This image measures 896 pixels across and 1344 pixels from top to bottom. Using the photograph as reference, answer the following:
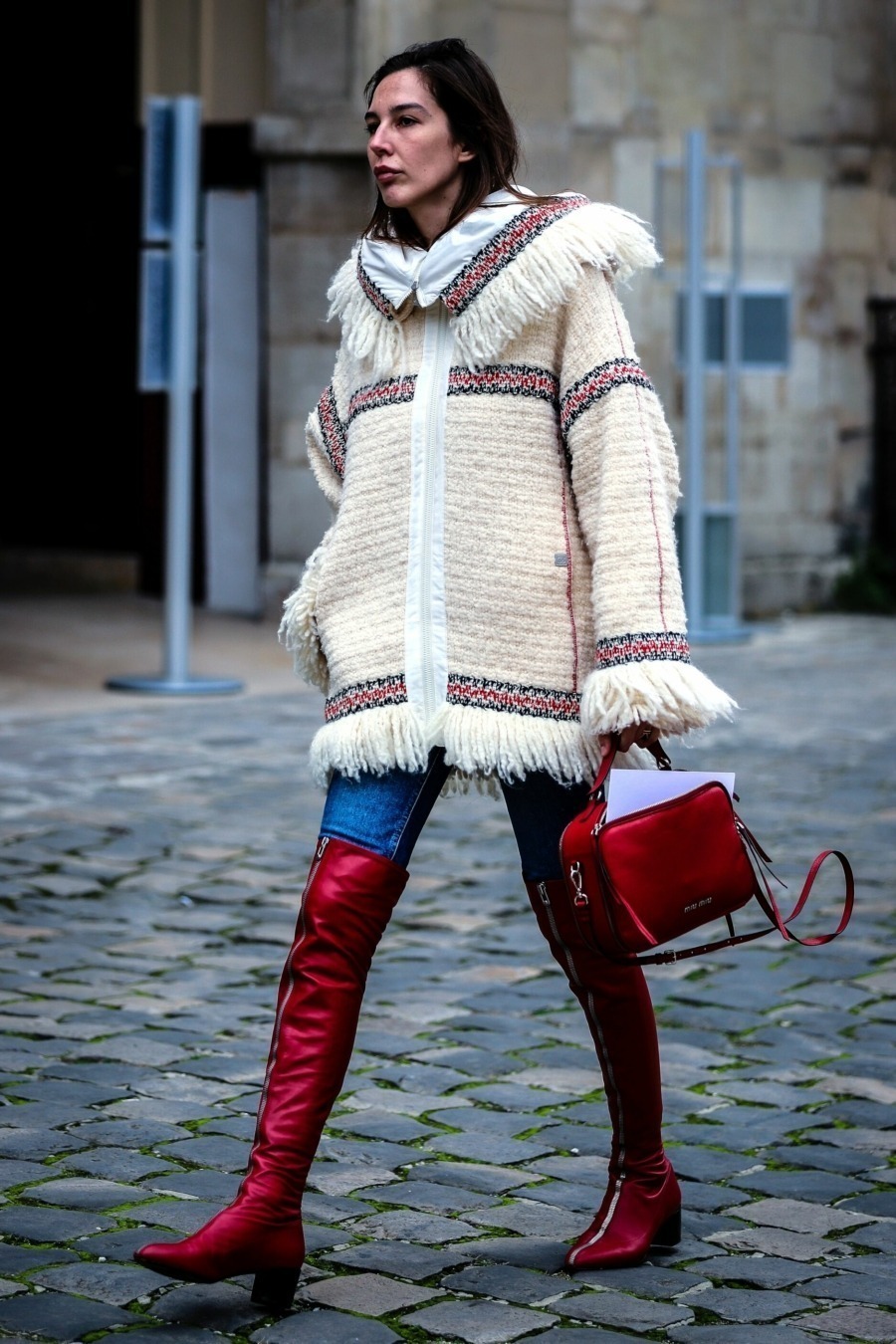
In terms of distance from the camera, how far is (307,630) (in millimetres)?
3516

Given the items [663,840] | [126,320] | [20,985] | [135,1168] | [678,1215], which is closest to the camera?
[663,840]

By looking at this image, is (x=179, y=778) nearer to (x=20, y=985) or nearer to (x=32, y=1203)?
(x=20, y=985)

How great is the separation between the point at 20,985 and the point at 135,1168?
4.65 feet

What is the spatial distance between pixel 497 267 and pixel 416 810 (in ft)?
2.61

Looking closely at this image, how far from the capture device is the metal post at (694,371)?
1247cm

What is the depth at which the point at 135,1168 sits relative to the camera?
3.73 meters

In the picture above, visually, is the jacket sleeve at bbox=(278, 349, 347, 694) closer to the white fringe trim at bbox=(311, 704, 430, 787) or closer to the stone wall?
the white fringe trim at bbox=(311, 704, 430, 787)

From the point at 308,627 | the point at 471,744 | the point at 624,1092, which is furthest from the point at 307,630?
the point at 624,1092

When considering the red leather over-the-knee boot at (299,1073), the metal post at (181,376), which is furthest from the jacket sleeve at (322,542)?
the metal post at (181,376)

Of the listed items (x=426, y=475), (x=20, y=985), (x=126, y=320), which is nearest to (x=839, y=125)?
(x=126, y=320)

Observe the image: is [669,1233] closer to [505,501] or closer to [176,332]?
[505,501]

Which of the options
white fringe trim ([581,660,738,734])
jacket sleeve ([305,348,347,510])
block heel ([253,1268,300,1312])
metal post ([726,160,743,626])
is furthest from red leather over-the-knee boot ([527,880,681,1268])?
metal post ([726,160,743,626])

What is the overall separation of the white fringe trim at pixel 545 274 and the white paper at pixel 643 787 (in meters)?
0.64

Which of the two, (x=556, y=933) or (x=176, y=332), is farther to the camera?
(x=176, y=332)
